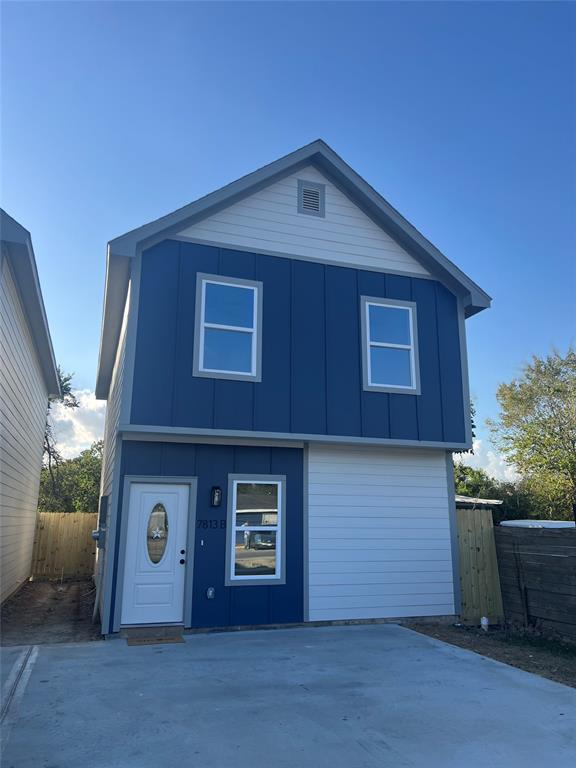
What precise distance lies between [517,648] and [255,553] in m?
3.92

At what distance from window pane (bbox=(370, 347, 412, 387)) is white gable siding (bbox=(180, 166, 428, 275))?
5.22ft

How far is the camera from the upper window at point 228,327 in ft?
28.2

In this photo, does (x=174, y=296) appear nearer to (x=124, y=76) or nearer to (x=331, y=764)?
(x=124, y=76)

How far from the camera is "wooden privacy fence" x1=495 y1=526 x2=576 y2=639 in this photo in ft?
25.9

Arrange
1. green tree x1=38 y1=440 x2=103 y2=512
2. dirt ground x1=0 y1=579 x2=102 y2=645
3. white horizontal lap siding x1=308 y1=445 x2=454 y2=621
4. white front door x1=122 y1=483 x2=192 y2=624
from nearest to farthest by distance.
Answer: white front door x1=122 y1=483 x2=192 y2=624
dirt ground x1=0 y1=579 x2=102 y2=645
white horizontal lap siding x1=308 y1=445 x2=454 y2=621
green tree x1=38 y1=440 x2=103 y2=512

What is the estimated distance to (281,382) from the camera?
29.2 ft

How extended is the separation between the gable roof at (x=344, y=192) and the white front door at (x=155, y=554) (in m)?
3.70

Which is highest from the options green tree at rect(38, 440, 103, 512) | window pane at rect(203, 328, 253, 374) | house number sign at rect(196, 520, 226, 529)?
window pane at rect(203, 328, 253, 374)

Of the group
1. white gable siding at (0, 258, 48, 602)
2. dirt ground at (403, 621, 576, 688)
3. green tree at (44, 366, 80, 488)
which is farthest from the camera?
green tree at (44, 366, 80, 488)

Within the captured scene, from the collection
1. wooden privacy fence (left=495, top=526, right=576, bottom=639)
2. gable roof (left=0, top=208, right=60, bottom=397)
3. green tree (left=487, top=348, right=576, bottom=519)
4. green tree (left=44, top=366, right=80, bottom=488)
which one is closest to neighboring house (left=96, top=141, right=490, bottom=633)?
wooden privacy fence (left=495, top=526, right=576, bottom=639)

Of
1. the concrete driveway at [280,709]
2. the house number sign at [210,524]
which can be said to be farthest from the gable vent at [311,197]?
the concrete driveway at [280,709]

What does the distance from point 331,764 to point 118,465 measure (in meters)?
5.27

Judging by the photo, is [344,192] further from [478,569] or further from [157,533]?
[478,569]

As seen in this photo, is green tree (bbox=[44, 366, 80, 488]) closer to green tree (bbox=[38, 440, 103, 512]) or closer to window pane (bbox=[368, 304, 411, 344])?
green tree (bbox=[38, 440, 103, 512])
